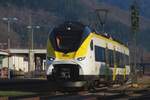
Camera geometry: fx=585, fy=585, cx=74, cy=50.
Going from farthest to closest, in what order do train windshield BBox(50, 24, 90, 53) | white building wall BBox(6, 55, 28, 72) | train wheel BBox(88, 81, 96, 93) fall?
white building wall BBox(6, 55, 28, 72) < train wheel BBox(88, 81, 96, 93) < train windshield BBox(50, 24, 90, 53)

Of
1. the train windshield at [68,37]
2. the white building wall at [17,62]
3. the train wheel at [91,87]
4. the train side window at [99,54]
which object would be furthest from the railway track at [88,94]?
the white building wall at [17,62]

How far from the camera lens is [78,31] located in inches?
1259

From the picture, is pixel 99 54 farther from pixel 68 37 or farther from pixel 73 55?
pixel 73 55

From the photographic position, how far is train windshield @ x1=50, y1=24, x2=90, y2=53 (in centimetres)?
3112

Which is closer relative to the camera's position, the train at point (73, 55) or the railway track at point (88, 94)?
the railway track at point (88, 94)

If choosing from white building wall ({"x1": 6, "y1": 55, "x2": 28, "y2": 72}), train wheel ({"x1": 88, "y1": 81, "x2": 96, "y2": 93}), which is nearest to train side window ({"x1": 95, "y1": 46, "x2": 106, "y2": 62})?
train wheel ({"x1": 88, "y1": 81, "x2": 96, "y2": 93})

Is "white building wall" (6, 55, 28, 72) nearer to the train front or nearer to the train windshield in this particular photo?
the train windshield

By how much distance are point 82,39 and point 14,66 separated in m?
66.7

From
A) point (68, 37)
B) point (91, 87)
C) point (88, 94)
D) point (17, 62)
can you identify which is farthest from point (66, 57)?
point (17, 62)

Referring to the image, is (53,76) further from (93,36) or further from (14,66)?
(14,66)

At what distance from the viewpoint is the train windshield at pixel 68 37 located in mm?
31125

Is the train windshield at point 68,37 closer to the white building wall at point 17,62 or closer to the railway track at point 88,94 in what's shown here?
the railway track at point 88,94

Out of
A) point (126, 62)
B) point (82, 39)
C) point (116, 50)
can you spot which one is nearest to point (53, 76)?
point (82, 39)

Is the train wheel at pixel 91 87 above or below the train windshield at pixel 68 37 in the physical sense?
below
